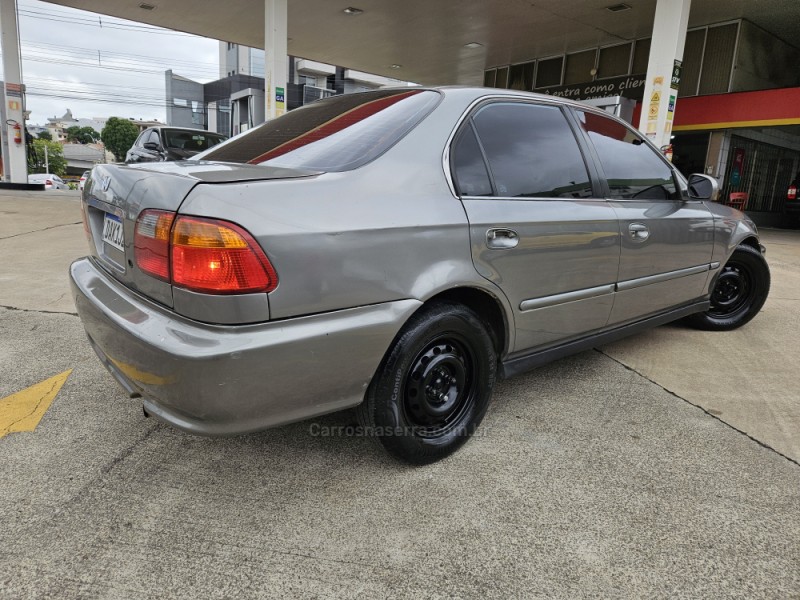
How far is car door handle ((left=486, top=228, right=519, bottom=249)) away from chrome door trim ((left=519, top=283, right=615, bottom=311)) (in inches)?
11.8

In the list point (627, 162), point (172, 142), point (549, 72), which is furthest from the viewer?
point (549, 72)

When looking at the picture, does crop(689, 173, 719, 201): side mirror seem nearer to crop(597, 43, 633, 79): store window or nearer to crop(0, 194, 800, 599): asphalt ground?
crop(0, 194, 800, 599): asphalt ground

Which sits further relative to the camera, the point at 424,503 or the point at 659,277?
the point at 659,277

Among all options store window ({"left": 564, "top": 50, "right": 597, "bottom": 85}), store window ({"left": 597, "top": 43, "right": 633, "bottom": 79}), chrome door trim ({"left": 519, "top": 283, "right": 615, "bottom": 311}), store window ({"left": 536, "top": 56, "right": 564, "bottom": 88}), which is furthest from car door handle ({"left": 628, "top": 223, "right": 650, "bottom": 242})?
store window ({"left": 536, "top": 56, "right": 564, "bottom": 88})

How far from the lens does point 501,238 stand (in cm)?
229

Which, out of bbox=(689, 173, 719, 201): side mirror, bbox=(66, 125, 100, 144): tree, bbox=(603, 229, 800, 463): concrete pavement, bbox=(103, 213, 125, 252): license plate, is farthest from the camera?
Answer: bbox=(66, 125, 100, 144): tree

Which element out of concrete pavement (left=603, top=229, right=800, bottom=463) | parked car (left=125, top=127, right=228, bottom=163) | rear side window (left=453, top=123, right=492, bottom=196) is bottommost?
concrete pavement (left=603, top=229, right=800, bottom=463)

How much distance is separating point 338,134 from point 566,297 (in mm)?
1346

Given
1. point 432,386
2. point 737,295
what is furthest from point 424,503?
point 737,295

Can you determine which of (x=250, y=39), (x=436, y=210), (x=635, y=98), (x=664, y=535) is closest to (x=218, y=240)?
(x=436, y=210)

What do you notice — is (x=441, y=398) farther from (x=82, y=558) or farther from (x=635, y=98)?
(x=635, y=98)

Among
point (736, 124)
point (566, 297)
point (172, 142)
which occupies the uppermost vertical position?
point (736, 124)

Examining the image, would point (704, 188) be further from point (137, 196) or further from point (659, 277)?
point (137, 196)

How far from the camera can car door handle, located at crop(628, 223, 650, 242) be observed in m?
2.94
